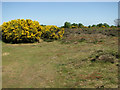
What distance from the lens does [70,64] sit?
9281 millimetres

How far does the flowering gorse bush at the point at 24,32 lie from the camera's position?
1700cm

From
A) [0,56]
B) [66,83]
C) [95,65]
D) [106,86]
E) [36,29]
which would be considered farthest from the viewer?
[36,29]

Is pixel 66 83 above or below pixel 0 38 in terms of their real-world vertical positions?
below

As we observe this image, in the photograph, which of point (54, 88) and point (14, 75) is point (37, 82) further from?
point (14, 75)

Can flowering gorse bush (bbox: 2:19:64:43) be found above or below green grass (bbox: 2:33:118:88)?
above

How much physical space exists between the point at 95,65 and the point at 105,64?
0.56m

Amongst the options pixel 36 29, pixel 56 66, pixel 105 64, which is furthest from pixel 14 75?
pixel 36 29

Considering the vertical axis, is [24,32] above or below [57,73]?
above

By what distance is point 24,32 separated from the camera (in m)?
17.0

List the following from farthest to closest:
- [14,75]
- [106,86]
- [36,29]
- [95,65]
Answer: [36,29], [95,65], [14,75], [106,86]

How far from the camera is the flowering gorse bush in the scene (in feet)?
55.8

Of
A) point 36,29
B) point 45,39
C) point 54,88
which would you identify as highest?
point 36,29

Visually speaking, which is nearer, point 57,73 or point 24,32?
point 57,73

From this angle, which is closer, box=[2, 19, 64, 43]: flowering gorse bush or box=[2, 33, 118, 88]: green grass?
box=[2, 33, 118, 88]: green grass
